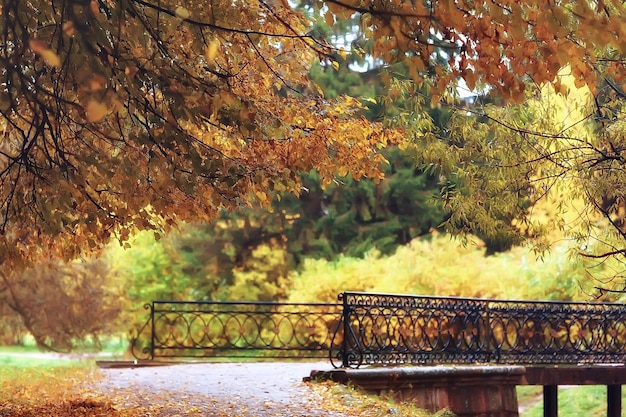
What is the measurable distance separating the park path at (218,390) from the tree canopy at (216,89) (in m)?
2.16

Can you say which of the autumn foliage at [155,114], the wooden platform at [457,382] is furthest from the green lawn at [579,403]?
the autumn foliage at [155,114]

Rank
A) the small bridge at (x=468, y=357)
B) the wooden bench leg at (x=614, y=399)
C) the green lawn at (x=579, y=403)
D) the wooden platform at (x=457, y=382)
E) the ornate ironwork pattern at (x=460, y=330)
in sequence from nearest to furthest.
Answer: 1. the wooden platform at (x=457, y=382)
2. the small bridge at (x=468, y=357)
3. the ornate ironwork pattern at (x=460, y=330)
4. the wooden bench leg at (x=614, y=399)
5. the green lawn at (x=579, y=403)

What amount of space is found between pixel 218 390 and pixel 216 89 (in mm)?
5610

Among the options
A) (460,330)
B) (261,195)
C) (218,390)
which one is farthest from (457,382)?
(261,195)

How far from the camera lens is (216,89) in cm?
614

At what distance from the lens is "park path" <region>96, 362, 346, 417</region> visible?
29.4 ft

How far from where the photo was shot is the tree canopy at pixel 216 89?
5087mm

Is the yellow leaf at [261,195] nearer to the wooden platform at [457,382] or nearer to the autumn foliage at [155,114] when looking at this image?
the autumn foliage at [155,114]

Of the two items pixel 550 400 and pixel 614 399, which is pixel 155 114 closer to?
pixel 550 400

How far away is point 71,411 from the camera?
840 cm

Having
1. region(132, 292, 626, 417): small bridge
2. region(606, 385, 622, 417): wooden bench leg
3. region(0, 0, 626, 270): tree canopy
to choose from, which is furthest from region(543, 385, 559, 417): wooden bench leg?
region(0, 0, 626, 270): tree canopy

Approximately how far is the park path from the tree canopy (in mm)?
2158

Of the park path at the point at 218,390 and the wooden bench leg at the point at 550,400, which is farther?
the wooden bench leg at the point at 550,400

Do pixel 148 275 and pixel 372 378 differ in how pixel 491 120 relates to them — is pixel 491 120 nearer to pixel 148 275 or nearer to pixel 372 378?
pixel 372 378
